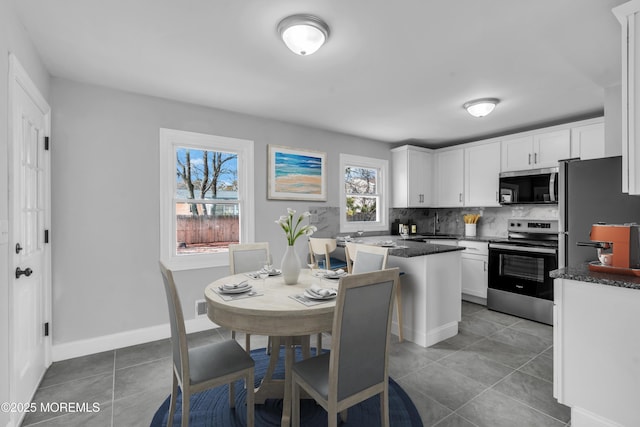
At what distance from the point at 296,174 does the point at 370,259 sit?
6.32ft

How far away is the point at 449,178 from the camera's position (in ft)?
16.9

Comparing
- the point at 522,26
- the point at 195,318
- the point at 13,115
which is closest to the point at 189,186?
the point at 195,318

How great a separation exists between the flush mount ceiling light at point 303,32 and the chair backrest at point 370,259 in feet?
5.22

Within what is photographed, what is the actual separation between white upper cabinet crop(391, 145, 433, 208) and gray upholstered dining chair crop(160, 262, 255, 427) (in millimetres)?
3955

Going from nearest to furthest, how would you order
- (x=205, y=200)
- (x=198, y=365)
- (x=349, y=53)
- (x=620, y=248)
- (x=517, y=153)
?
(x=198, y=365), (x=620, y=248), (x=349, y=53), (x=205, y=200), (x=517, y=153)

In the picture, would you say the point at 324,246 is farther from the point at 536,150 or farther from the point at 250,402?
the point at 536,150

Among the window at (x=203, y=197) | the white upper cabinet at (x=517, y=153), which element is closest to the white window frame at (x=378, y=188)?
the window at (x=203, y=197)

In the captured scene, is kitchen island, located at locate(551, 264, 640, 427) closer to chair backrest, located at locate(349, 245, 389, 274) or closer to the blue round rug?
the blue round rug

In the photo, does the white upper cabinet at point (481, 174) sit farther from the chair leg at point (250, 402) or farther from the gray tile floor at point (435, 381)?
the chair leg at point (250, 402)

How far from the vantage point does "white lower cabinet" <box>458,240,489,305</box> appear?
4.21 m

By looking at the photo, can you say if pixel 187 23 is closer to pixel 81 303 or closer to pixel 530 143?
pixel 81 303

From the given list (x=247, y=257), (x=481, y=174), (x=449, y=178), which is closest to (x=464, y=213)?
(x=449, y=178)

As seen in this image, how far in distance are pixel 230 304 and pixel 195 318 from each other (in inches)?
80.3

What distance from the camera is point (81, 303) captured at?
2809 mm
